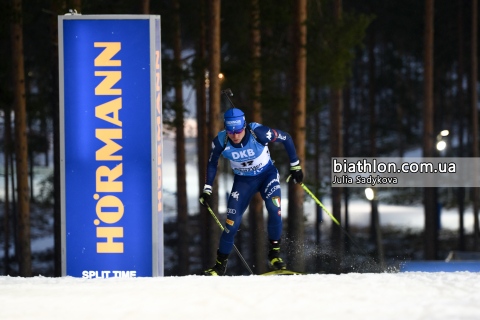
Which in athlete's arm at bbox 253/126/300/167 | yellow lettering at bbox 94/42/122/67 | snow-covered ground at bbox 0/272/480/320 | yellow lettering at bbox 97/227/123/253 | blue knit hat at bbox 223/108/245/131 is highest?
yellow lettering at bbox 94/42/122/67

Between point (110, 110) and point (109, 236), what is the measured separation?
1.40 metres

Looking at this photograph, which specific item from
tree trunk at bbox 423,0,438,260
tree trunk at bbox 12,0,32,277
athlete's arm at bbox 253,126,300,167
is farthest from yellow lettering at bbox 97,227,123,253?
tree trunk at bbox 423,0,438,260

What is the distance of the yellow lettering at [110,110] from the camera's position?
16.8ft

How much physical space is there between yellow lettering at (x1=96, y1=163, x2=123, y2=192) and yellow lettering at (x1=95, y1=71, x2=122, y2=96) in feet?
2.65

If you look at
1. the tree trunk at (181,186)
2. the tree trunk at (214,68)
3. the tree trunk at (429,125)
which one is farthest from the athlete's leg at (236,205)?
the tree trunk at (429,125)

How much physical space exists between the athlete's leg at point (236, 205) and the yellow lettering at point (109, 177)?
6.28 feet

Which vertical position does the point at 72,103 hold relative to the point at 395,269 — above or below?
above

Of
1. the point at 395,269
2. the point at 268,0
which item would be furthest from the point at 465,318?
the point at 268,0

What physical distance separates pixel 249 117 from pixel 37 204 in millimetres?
22484

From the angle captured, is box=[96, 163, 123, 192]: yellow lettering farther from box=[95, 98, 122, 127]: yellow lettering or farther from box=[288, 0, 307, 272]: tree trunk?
box=[288, 0, 307, 272]: tree trunk

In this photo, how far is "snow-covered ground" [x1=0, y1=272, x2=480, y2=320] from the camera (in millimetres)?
3951

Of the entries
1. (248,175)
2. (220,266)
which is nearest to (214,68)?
(248,175)

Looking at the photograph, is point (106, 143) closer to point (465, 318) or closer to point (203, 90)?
point (465, 318)

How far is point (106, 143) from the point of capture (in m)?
5.14
